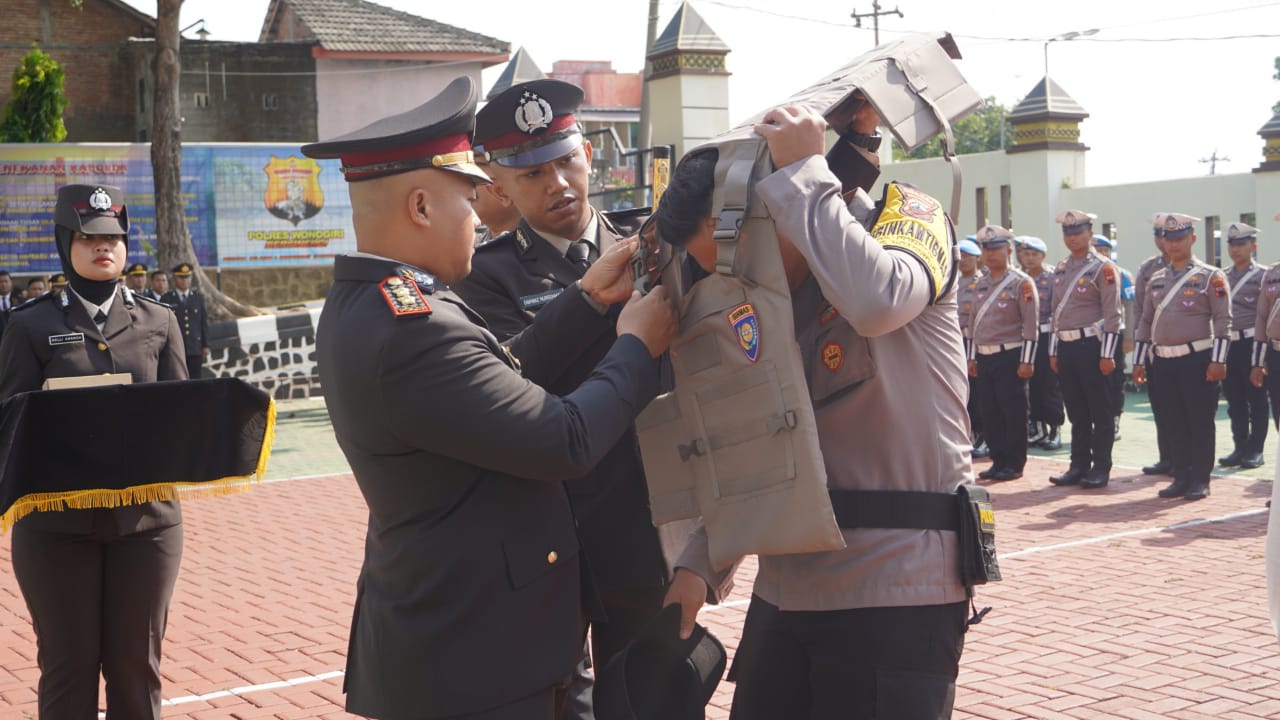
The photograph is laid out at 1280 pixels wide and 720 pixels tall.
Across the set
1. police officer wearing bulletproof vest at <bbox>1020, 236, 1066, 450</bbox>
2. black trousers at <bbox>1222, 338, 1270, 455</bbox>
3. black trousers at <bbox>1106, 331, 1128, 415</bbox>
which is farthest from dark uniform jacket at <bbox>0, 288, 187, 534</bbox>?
black trousers at <bbox>1222, 338, 1270, 455</bbox>

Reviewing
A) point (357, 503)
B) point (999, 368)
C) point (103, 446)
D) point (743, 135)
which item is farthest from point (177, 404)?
point (999, 368)

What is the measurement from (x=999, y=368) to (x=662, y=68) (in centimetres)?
671

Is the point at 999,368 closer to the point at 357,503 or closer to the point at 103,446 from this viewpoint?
the point at 357,503

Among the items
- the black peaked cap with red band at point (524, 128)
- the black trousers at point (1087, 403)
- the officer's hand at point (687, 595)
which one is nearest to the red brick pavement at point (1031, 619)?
the black trousers at point (1087, 403)

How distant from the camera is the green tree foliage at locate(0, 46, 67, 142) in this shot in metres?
25.6

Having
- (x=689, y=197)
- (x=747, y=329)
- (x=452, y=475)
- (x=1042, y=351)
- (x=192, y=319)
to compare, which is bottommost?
(x=1042, y=351)

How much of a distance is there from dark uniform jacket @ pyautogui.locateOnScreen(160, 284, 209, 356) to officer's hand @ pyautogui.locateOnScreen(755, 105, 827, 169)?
1392 centimetres

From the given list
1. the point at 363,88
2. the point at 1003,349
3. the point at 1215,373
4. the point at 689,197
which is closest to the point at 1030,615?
the point at 689,197

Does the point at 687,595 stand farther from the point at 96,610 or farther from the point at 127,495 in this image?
the point at 96,610

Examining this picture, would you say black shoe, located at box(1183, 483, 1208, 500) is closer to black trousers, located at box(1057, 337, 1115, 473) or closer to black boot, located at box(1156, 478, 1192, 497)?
black boot, located at box(1156, 478, 1192, 497)

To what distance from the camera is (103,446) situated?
4191 millimetres

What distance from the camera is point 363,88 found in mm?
29859

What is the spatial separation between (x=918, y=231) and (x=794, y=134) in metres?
0.32

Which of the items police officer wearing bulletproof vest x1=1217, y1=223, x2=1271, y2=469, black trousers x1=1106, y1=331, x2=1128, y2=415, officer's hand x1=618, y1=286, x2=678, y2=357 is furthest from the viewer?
police officer wearing bulletproof vest x1=1217, y1=223, x2=1271, y2=469
